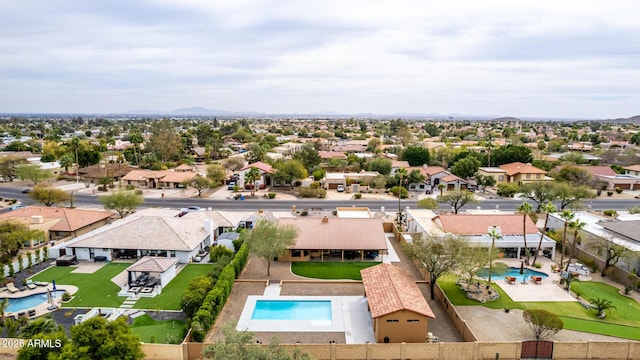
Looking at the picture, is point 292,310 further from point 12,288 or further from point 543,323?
point 12,288

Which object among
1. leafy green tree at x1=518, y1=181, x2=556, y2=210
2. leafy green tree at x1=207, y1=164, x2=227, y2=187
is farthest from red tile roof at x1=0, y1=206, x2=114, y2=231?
leafy green tree at x1=518, y1=181, x2=556, y2=210

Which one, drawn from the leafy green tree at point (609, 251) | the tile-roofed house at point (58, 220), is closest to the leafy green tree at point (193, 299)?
the tile-roofed house at point (58, 220)

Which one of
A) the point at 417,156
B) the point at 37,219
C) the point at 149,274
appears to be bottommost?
the point at 149,274

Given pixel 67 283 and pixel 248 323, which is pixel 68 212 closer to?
pixel 67 283

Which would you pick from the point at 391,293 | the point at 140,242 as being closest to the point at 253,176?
the point at 140,242

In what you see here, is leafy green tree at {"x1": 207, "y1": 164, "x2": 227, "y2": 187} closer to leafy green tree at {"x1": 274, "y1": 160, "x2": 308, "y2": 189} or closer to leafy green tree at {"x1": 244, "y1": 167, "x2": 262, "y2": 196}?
leafy green tree at {"x1": 244, "y1": 167, "x2": 262, "y2": 196}

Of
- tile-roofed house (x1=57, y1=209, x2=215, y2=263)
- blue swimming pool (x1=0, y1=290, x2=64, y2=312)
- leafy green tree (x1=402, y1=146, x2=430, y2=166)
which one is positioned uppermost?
leafy green tree (x1=402, y1=146, x2=430, y2=166)
